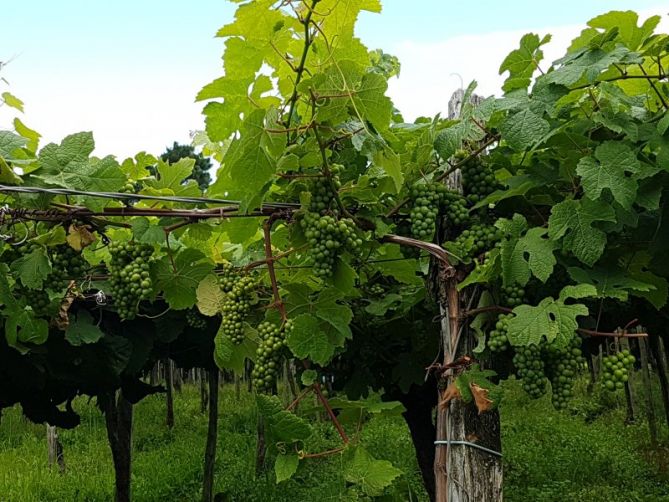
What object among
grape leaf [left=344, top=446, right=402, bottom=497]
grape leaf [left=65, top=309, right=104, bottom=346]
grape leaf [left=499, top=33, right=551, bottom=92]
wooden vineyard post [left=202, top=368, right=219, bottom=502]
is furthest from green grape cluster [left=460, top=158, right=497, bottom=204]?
wooden vineyard post [left=202, top=368, right=219, bottom=502]

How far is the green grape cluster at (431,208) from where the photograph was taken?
2.09 metres

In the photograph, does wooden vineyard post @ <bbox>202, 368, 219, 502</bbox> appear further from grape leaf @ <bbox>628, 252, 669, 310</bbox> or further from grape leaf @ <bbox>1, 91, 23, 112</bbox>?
grape leaf @ <bbox>628, 252, 669, 310</bbox>

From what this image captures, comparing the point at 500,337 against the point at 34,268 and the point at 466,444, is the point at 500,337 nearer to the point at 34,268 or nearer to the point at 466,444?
the point at 466,444

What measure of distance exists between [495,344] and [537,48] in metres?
0.85

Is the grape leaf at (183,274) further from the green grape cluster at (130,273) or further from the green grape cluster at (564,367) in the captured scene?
the green grape cluster at (564,367)

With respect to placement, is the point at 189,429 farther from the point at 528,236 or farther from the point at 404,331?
the point at 528,236

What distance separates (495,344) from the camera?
1900mm

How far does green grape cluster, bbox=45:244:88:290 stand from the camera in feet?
7.39

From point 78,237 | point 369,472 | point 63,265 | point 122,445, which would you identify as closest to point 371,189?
point 369,472

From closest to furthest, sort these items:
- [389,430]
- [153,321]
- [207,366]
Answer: [153,321], [207,366], [389,430]

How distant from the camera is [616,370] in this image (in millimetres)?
1836

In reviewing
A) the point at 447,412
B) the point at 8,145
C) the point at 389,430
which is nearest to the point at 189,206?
the point at 8,145

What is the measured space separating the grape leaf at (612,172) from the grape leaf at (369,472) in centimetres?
93

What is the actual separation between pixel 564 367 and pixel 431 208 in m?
0.59
